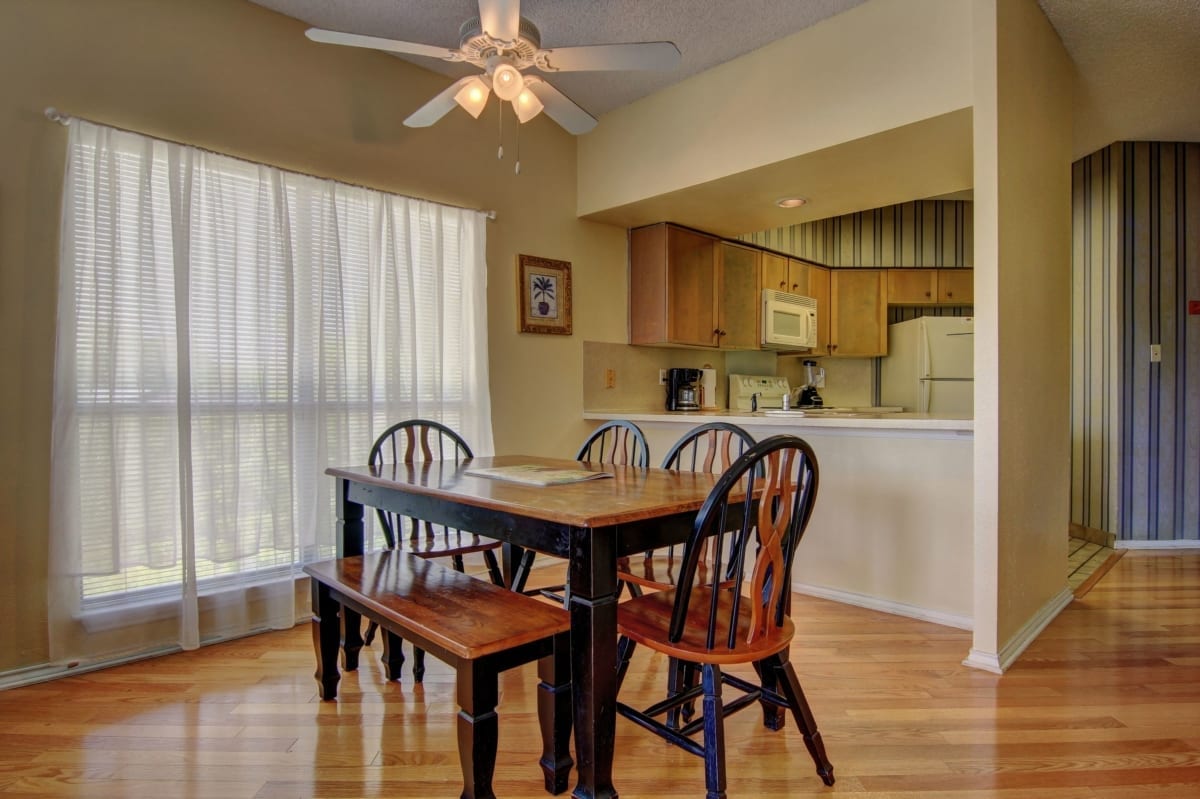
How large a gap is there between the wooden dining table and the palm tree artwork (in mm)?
1789

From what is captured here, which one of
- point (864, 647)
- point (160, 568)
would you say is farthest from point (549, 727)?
point (160, 568)

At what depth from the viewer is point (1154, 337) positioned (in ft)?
13.0

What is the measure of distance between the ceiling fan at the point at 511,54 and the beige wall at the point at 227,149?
804 mm

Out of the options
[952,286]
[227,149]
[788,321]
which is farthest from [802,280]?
[227,149]

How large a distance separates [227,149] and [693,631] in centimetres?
251

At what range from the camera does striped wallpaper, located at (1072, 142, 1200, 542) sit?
3.97 metres

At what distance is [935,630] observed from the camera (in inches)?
101

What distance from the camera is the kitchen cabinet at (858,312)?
17.4 feet

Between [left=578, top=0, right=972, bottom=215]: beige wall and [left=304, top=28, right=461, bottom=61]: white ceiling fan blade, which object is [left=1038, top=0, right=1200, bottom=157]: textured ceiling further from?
[left=304, top=28, right=461, bottom=61]: white ceiling fan blade

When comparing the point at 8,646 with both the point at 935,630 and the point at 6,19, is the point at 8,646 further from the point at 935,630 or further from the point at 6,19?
the point at 935,630

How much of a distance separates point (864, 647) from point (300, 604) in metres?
2.31

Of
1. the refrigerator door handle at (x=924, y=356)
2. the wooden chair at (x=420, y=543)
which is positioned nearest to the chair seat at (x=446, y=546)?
the wooden chair at (x=420, y=543)

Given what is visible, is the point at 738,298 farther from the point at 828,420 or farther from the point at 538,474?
the point at 538,474

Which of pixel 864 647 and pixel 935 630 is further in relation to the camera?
pixel 935 630
